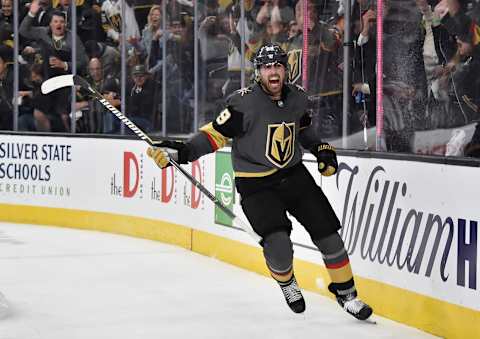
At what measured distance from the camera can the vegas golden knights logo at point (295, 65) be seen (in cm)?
713

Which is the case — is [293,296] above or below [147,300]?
above

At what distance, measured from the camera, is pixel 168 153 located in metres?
5.47

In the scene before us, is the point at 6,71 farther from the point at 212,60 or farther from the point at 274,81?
the point at 274,81

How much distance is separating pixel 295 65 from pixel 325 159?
193cm

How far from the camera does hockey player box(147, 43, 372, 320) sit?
17.3ft

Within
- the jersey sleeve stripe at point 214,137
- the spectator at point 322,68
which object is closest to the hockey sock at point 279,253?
the jersey sleeve stripe at point 214,137

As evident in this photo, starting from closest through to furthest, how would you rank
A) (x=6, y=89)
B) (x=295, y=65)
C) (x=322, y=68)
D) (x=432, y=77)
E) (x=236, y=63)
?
(x=432, y=77) < (x=322, y=68) < (x=295, y=65) < (x=236, y=63) < (x=6, y=89)

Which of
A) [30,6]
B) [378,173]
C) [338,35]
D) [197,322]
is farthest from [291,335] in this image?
[30,6]

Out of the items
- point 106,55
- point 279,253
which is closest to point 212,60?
point 106,55

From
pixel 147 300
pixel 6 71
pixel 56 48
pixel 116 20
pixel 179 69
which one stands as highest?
pixel 116 20

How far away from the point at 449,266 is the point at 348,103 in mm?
1913

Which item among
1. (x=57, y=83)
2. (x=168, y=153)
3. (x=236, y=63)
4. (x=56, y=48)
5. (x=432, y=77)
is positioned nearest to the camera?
(x=168, y=153)

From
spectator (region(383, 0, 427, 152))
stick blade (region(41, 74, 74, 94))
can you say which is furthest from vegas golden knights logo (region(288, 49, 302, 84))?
stick blade (region(41, 74, 74, 94))

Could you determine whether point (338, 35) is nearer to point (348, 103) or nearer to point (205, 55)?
point (348, 103)
